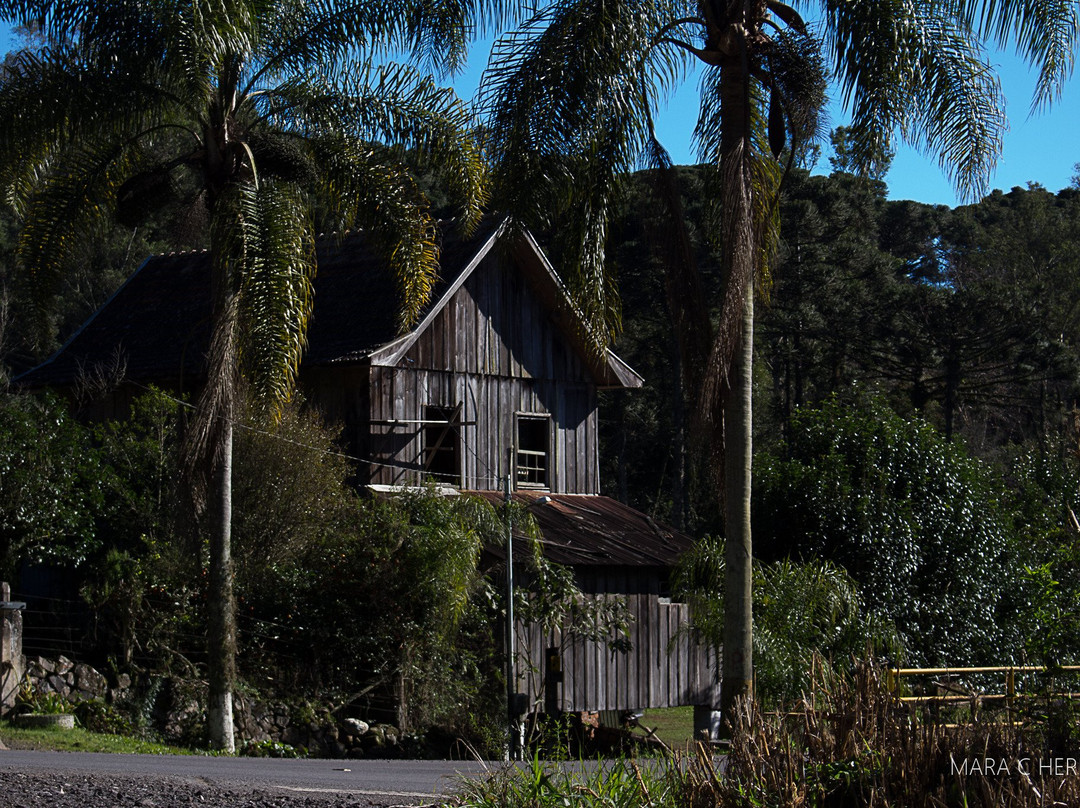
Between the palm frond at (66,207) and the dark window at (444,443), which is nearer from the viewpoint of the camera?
the palm frond at (66,207)

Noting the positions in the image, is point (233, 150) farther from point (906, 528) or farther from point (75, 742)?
Answer: point (906, 528)

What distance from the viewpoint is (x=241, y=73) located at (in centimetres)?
1576

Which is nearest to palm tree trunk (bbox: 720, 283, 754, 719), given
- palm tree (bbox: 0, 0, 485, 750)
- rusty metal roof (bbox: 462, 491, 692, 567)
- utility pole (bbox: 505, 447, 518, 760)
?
palm tree (bbox: 0, 0, 485, 750)

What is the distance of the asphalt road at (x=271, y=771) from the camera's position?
9.88 metres

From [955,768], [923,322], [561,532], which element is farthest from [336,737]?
[923,322]

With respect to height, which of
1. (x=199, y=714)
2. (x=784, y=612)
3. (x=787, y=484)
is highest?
(x=787, y=484)

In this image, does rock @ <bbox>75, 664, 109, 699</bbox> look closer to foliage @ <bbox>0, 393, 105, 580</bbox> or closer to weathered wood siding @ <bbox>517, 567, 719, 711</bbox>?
foliage @ <bbox>0, 393, 105, 580</bbox>

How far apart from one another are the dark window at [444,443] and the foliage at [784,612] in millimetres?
5511

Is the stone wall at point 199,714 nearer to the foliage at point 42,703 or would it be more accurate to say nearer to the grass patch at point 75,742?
the foliage at point 42,703

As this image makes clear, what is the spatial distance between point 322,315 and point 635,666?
8471 millimetres

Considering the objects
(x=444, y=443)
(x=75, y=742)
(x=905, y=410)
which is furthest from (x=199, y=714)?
(x=905, y=410)

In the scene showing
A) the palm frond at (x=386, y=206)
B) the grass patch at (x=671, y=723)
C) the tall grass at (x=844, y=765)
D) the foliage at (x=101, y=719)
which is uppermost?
the palm frond at (x=386, y=206)

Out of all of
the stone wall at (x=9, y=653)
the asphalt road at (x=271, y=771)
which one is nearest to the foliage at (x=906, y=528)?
the asphalt road at (x=271, y=771)

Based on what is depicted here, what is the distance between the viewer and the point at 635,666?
880 inches
